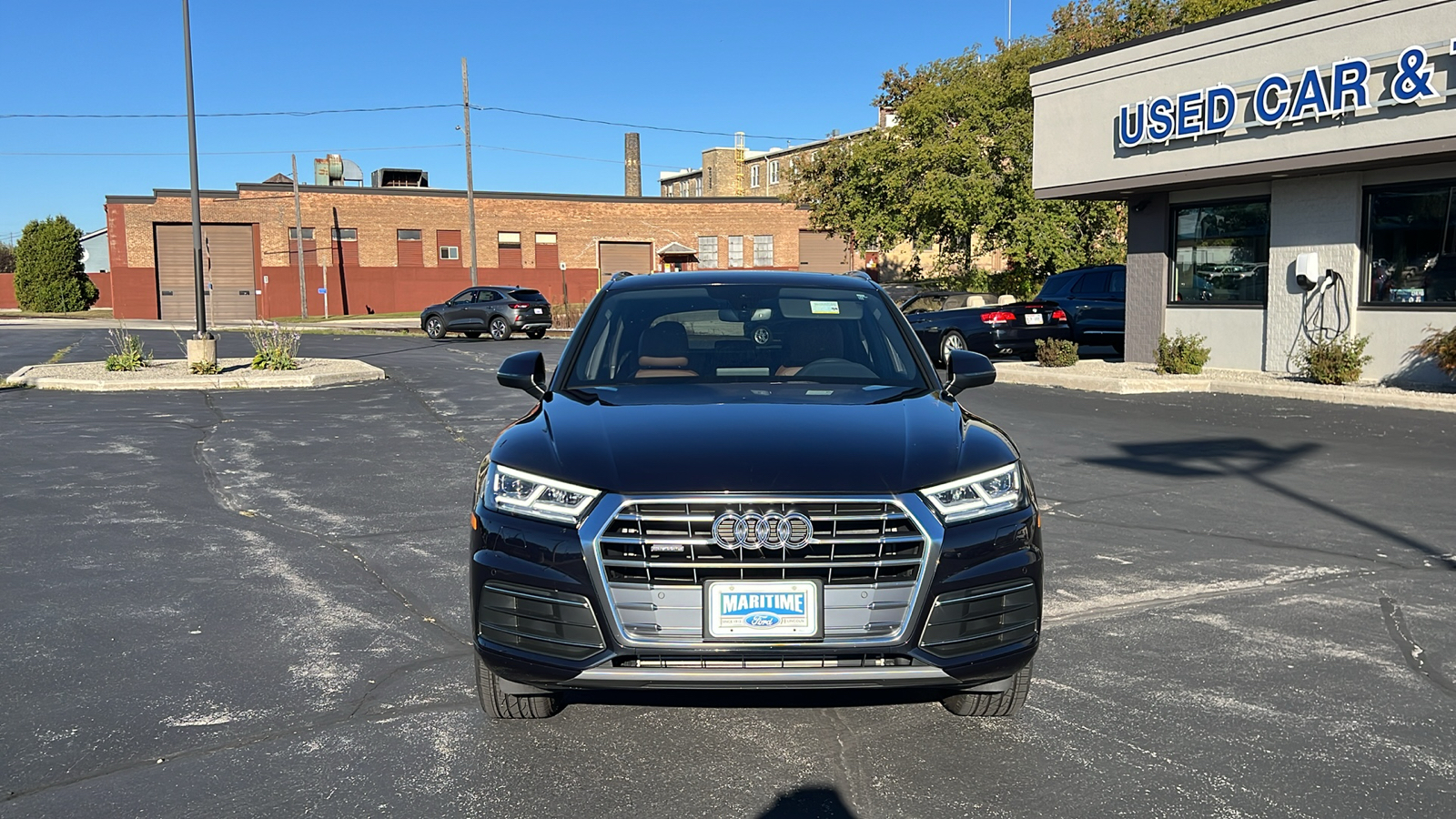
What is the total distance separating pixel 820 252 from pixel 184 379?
155ft

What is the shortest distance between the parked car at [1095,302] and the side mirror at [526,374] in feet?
61.0

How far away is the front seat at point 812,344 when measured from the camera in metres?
5.16

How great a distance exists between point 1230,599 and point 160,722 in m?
4.86

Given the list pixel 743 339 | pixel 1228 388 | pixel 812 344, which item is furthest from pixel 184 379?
pixel 812 344

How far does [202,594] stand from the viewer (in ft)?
20.1

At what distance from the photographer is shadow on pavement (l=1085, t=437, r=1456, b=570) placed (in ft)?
30.4

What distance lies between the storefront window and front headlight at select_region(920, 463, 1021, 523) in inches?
559

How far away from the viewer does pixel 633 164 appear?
78.9 metres

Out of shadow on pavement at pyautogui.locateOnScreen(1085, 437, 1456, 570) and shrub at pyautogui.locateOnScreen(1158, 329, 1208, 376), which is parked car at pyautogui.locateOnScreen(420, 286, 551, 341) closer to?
shrub at pyautogui.locateOnScreen(1158, 329, 1208, 376)

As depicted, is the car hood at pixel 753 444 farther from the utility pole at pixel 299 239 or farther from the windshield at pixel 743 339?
the utility pole at pixel 299 239

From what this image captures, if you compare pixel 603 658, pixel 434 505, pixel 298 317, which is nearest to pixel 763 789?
pixel 603 658

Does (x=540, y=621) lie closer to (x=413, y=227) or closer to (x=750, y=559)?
(x=750, y=559)

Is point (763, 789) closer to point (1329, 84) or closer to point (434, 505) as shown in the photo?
point (434, 505)

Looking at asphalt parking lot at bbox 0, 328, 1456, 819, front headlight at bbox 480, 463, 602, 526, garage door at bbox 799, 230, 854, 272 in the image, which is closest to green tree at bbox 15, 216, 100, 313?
garage door at bbox 799, 230, 854, 272
